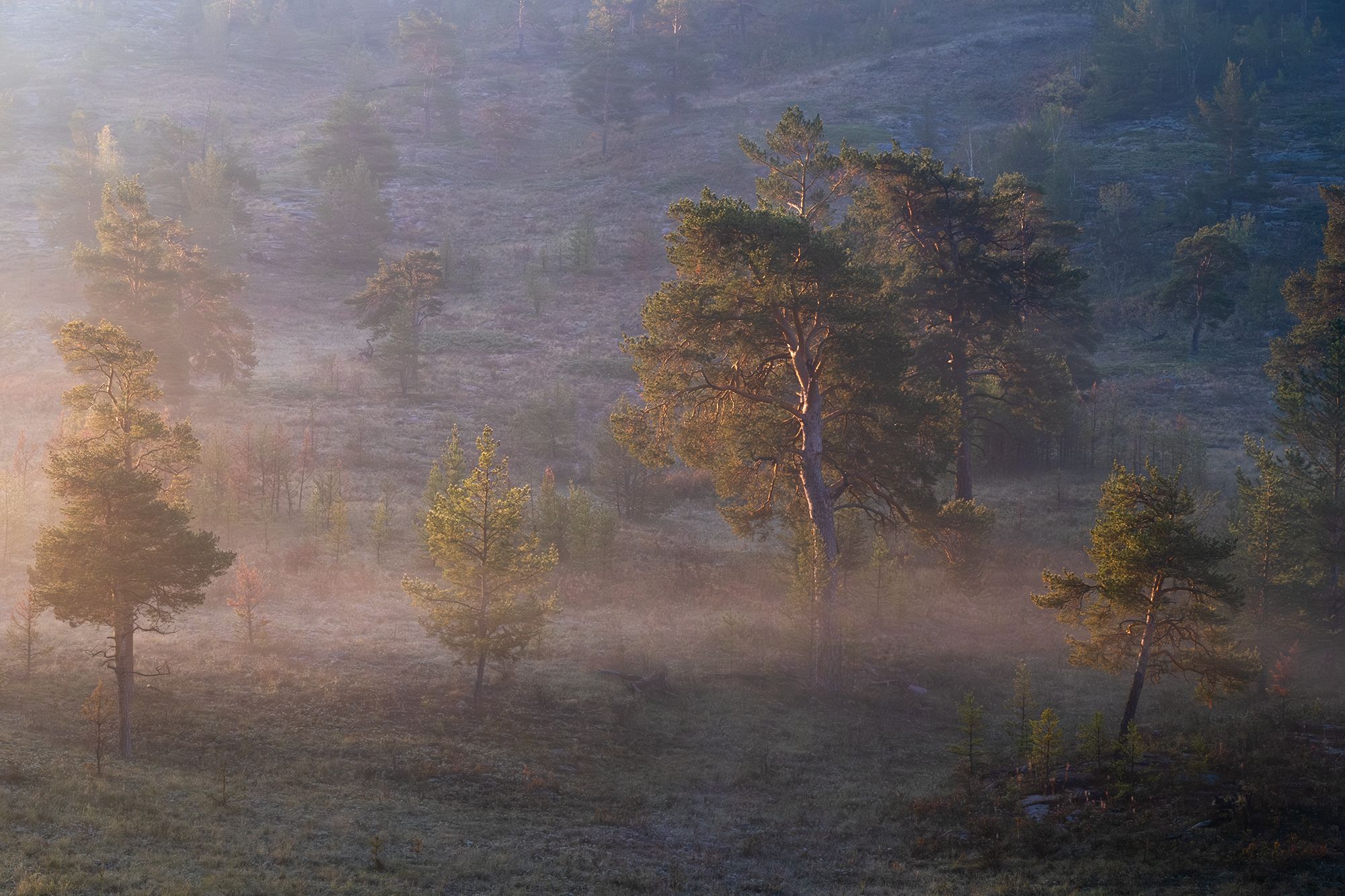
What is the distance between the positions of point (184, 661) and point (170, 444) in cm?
674

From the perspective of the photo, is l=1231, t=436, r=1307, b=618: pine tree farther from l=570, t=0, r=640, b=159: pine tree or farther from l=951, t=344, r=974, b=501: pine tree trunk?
l=570, t=0, r=640, b=159: pine tree

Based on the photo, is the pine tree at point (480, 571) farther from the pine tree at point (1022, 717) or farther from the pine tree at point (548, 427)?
the pine tree at point (548, 427)

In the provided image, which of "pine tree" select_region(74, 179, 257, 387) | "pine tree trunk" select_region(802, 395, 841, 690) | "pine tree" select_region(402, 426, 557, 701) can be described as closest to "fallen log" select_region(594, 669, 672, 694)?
"pine tree" select_region(402, 426, 557, 701)

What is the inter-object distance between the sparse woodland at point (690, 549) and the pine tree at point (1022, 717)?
0.51ft

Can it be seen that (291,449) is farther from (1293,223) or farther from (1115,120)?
(1115,120)

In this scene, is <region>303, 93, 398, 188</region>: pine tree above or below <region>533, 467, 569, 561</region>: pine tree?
above

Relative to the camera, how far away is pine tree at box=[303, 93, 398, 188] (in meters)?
74.6

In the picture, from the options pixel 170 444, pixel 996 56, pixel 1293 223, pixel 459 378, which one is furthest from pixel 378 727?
pixel 996 56

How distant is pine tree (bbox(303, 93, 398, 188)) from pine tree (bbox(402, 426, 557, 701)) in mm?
62865

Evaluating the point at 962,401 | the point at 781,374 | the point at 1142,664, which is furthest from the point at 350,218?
the point at 1142,664

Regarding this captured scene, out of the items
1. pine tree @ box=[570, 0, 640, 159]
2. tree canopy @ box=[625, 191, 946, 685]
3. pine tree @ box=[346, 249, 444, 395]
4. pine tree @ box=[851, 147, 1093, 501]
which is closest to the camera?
tree canopy @ box=[625, 191, 946, 685]

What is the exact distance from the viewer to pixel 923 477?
873 inches

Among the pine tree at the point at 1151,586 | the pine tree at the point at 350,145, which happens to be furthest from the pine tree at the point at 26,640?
the pine tree at the point at 350,145

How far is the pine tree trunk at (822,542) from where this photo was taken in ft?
72.4
